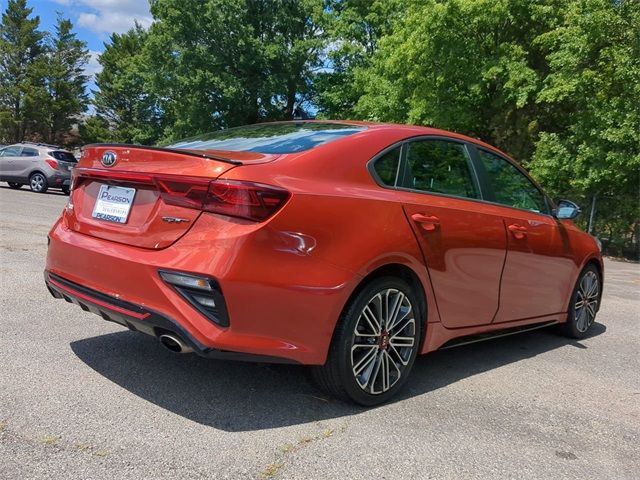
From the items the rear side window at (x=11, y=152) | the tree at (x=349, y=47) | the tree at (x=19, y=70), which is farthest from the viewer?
the tree at (x=19, y=70)

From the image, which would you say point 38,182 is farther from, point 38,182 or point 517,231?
point 517,231

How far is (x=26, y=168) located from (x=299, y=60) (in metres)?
16.7

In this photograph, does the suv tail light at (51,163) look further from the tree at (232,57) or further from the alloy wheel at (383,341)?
the alloy wheel at (383,341)

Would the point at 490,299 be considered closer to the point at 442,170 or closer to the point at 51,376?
the point at 442,170

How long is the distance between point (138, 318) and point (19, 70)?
51.7 m

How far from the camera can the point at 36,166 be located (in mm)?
20109

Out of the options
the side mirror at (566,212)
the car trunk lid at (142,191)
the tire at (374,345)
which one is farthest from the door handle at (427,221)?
the side mirror at (566,212)

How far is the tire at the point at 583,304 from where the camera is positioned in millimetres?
5398

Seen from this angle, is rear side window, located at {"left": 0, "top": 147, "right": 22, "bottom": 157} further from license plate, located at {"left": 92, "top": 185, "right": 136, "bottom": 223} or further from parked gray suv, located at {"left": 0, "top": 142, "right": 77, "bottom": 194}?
license plate, located at {"left": 92, "top": 185, "right": 136, "bottom": 223}

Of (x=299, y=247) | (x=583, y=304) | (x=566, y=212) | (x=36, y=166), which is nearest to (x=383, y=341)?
(x=299, y=247)

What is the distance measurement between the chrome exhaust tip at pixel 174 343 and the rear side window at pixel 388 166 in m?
1.47

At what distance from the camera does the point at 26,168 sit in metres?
20.3

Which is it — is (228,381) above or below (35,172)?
below

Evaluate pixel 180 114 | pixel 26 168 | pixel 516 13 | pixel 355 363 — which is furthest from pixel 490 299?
pixel 180 114
